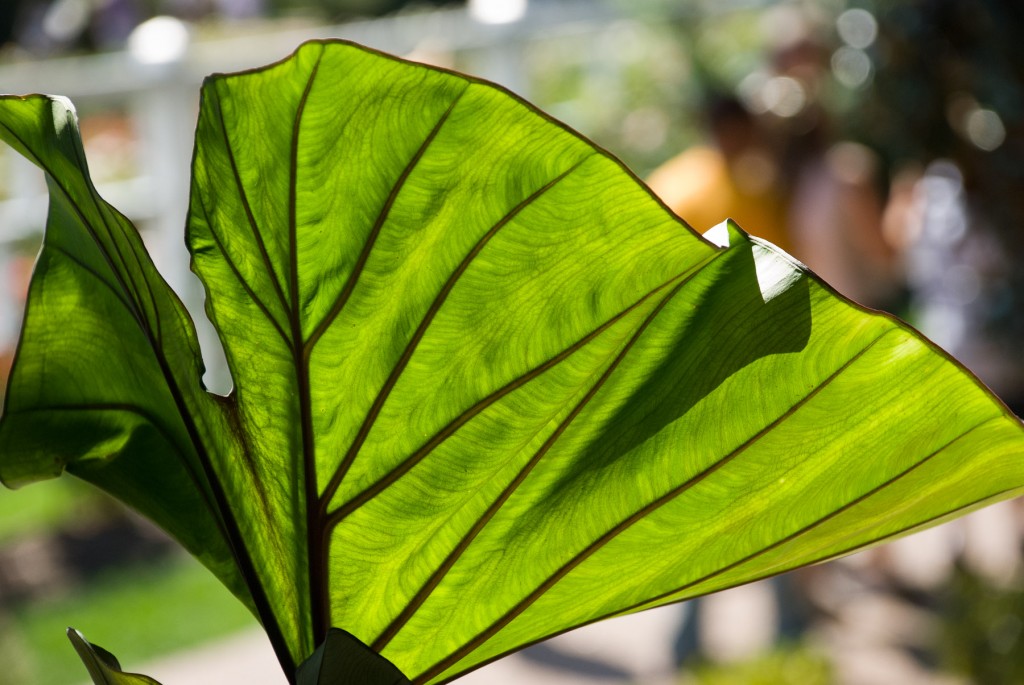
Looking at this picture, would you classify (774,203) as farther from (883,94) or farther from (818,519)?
(818,519)

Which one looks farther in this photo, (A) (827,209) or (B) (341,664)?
(A) (827,209)

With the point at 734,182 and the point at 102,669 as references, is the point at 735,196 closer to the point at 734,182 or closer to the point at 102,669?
the point at 734,182

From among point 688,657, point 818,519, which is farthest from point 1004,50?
point 818,519

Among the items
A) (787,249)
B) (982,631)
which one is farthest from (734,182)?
(982,631)

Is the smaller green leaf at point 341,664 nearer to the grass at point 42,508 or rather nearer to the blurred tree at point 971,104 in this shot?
the blurred tree at point 971,104

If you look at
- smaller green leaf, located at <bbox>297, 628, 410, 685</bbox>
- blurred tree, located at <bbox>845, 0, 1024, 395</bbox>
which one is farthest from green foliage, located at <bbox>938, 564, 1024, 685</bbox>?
smaller green leaf, located at <bbox>297, 628, 410, 685</bbox>

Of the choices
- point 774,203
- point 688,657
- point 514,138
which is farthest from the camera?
point 688,657
